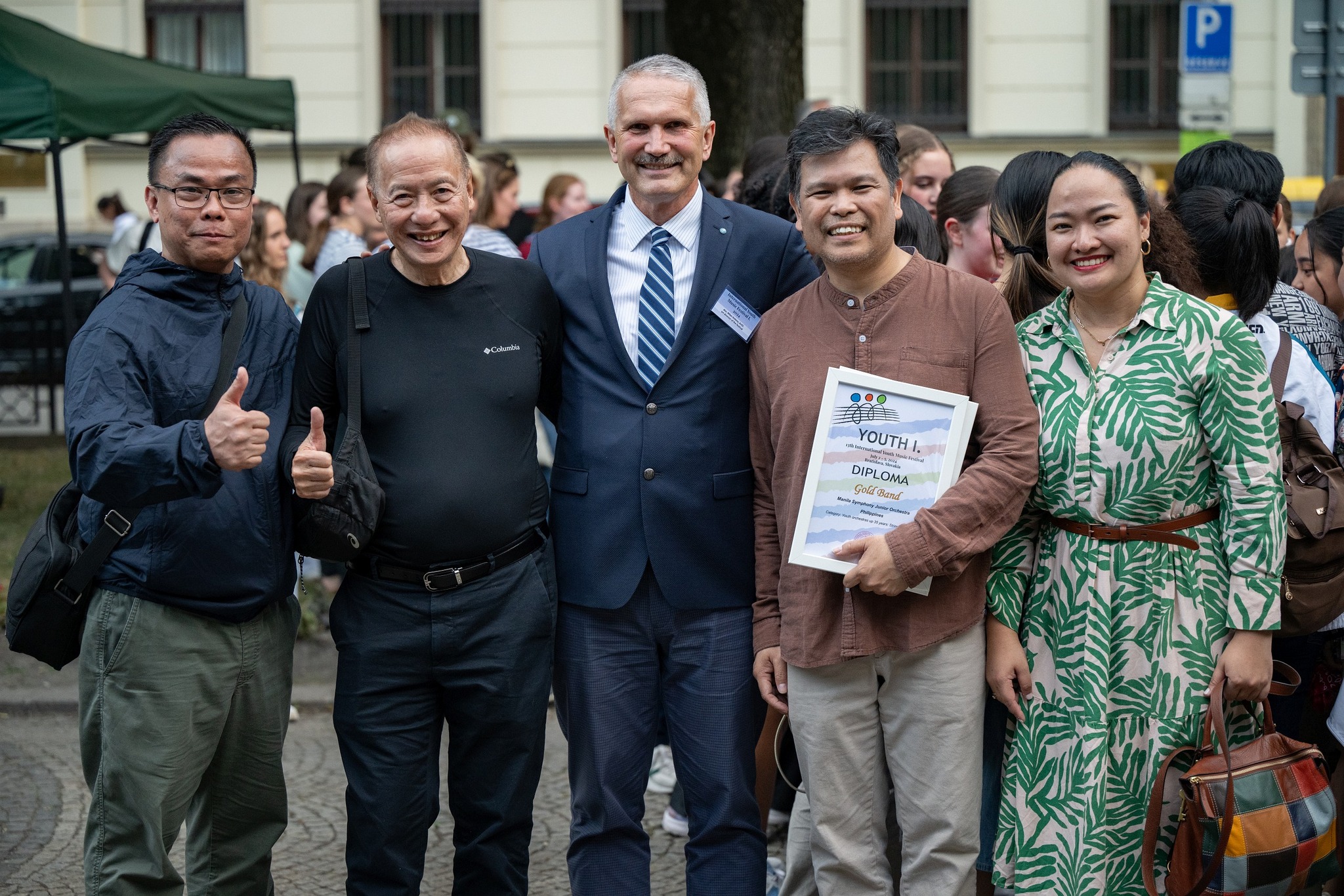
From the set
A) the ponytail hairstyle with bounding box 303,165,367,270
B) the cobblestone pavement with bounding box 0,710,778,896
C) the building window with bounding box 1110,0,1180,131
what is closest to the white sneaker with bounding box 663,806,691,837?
the cobblestone pavement with bounding box 0,710,778,896

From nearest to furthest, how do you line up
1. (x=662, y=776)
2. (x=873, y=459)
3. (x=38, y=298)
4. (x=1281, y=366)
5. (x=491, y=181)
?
1. (x=873, y=459)
2. (x=1281, y=366)
3. (x=662, y=776)
4. (x=491, y=181)
5. (x=38, y=298)

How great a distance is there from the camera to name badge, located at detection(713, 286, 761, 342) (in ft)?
11.3

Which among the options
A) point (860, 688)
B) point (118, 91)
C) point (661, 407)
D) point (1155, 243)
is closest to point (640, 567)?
point (661, 407)

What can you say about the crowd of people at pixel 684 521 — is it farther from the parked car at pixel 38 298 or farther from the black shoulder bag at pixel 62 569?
the parked car at pixel 38 298

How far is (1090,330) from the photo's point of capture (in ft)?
10.7

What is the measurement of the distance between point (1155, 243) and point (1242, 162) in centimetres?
78

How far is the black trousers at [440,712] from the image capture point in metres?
3.38

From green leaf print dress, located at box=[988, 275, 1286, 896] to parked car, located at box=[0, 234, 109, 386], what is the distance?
39.3 feet

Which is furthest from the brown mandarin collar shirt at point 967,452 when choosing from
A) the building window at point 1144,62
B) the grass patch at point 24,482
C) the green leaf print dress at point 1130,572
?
the building window at point 1144,62

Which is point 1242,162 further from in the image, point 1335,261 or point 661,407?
point 661,407

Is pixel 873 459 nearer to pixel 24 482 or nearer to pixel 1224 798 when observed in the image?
pixel 1224 798

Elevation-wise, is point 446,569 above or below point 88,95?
below

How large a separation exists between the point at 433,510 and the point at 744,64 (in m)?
7.10

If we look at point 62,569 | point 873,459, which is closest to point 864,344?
point 873,459
